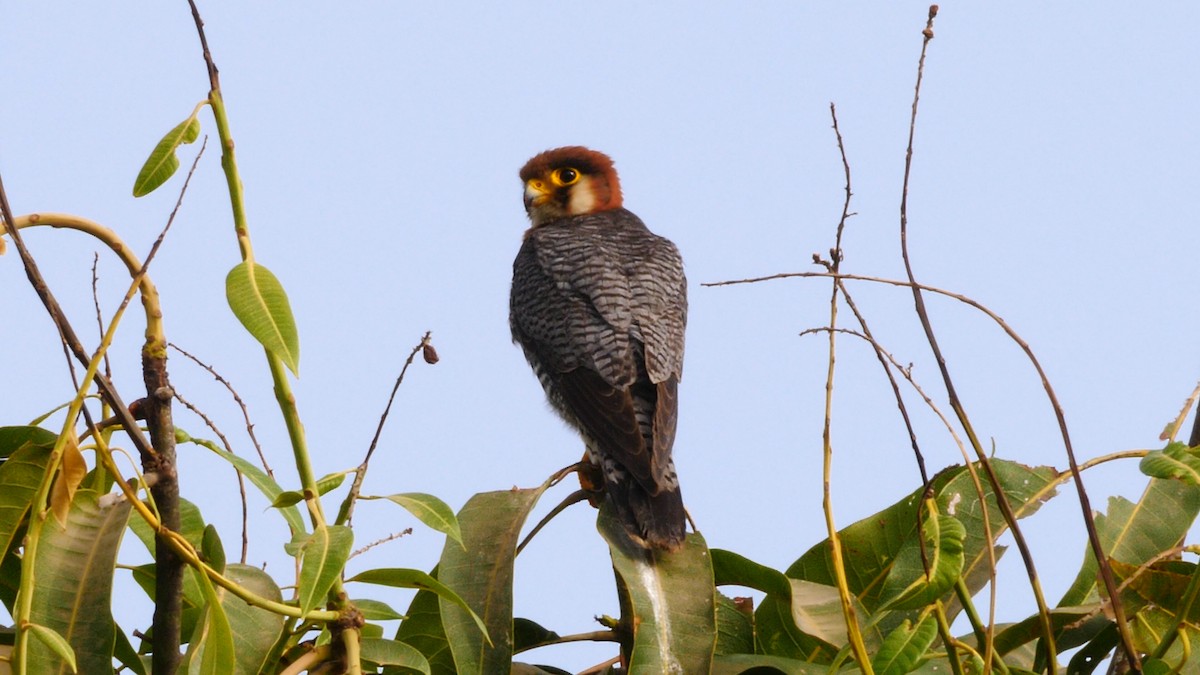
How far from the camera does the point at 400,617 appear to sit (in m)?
2.20

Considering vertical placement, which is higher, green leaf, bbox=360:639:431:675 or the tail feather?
the tail feather

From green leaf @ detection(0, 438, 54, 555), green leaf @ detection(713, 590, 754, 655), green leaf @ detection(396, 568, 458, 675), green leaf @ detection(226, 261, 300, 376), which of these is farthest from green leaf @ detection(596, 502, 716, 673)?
green leaf @ detection(0, 438, 54, 555)

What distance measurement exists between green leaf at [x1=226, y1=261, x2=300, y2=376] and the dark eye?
13.4ft

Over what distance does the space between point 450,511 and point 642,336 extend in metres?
2.05

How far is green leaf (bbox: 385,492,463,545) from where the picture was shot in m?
2.13

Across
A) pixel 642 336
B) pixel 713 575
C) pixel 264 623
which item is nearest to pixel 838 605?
pixel 713 575

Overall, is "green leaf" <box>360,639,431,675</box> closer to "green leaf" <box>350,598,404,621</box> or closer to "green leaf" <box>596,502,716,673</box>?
"green leaf" <box>350,598,404,621</box>

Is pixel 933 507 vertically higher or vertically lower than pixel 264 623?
higher

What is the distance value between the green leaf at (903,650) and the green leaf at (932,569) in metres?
0.04

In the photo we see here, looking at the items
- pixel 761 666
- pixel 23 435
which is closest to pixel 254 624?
pixel 23 435

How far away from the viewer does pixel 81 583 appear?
2.19 meters

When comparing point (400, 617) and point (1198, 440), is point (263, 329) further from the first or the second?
point (1198, 440)

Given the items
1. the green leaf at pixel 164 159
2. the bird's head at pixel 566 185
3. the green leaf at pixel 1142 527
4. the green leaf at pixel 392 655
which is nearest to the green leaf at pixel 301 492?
the green leaf at pixel 392 655

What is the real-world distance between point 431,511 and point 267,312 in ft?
1.39
